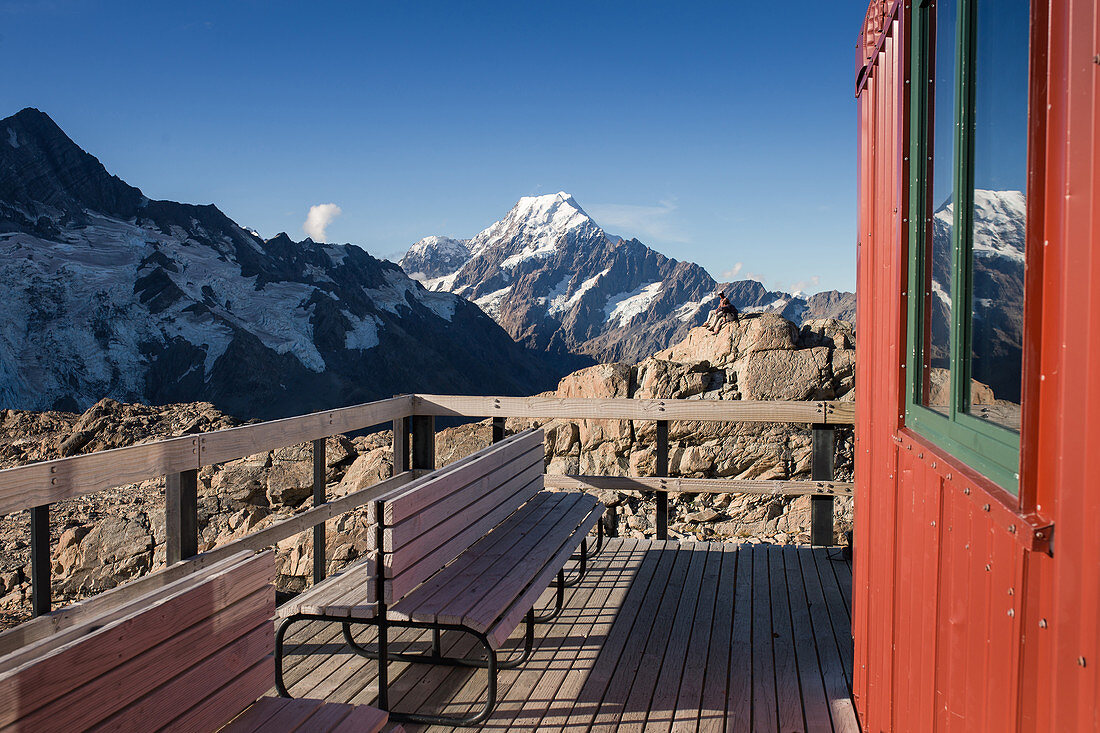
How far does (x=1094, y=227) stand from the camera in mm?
955

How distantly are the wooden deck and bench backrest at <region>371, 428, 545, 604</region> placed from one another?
1.90 ft

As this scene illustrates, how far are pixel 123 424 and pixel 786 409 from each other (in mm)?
8054

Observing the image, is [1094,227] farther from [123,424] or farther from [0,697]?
[123,424]

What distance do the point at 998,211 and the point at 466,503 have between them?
8.23ft

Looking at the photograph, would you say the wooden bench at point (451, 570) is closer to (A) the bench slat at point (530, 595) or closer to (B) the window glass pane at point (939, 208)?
(A) the bench slat at point (530, 595)

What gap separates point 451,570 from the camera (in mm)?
3291

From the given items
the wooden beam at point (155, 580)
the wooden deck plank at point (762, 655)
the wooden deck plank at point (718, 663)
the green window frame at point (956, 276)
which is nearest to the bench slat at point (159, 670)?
the wooden beam at point (155, 580)

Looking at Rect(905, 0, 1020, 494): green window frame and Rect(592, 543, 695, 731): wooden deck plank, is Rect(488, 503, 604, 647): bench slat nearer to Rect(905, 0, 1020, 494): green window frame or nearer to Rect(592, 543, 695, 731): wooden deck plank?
Rect(592, 543, 695, 731): wooden deck plank

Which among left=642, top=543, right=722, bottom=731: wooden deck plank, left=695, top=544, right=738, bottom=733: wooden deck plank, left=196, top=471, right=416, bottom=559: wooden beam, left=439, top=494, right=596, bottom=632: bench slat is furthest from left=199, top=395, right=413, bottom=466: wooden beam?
left=695, top=544, right=738, bottom=733: wooden deck plank

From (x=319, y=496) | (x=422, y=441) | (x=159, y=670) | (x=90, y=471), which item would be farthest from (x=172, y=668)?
(x=422, y=441)

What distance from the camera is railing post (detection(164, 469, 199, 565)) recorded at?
3209mm

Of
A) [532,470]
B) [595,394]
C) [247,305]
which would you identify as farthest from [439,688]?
[247,305]

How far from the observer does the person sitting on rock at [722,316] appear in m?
11.0

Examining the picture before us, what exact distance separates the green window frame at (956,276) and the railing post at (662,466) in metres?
2.87
